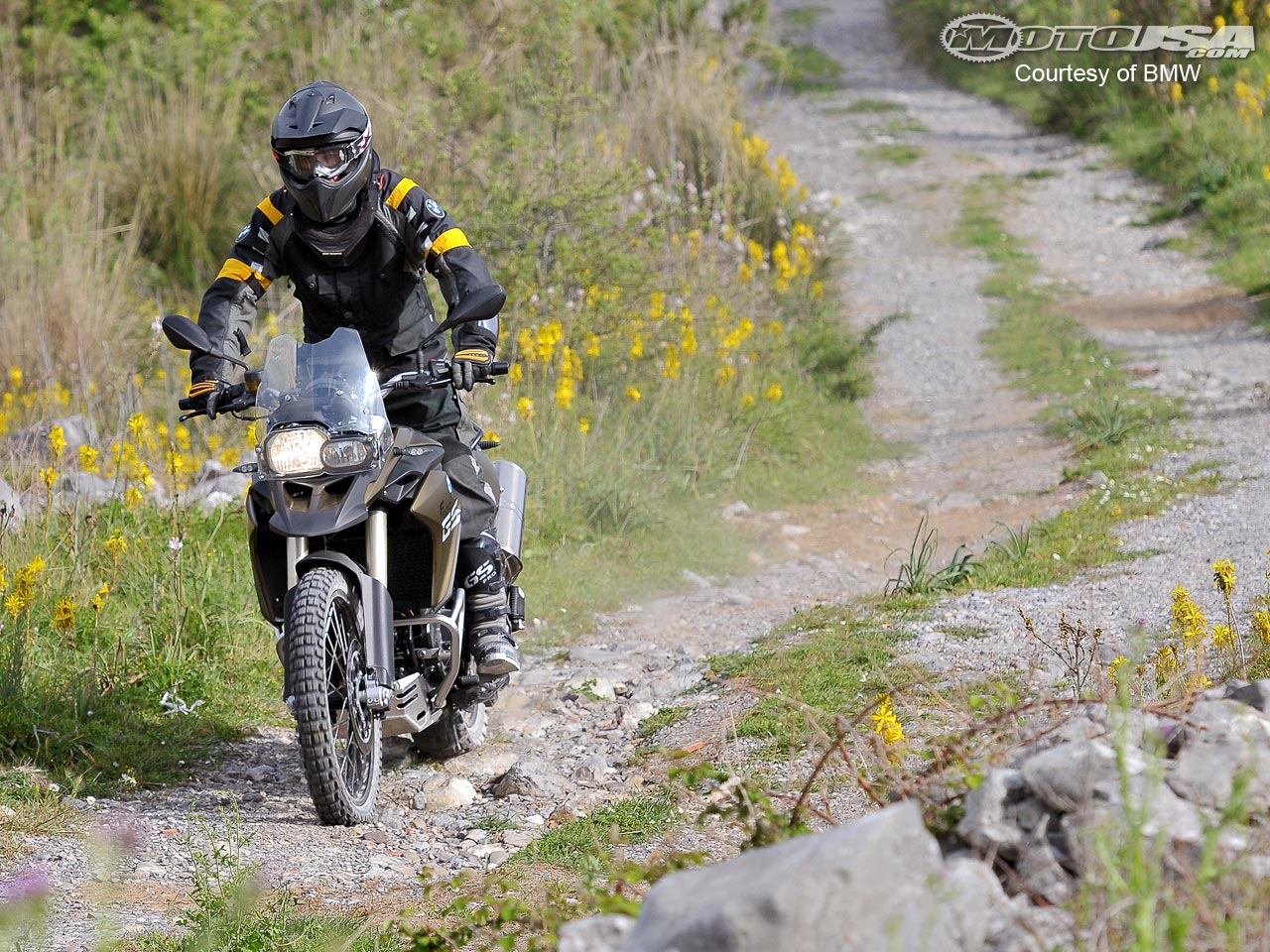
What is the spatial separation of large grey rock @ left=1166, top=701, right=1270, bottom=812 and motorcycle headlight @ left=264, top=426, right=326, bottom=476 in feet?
7.91

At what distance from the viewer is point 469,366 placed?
4.27 metres

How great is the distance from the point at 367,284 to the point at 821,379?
604 cm

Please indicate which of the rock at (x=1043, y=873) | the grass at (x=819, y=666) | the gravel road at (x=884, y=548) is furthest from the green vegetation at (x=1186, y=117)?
the rock at (x=1043, y=873)

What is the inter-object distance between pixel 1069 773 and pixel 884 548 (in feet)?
17.8

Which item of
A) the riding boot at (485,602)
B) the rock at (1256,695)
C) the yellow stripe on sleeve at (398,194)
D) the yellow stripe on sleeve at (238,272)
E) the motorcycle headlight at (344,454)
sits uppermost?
the yellow stripe on sleeve at (398,194)

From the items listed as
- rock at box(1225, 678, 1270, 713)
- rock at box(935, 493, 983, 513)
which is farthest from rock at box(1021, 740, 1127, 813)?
rock at box(935, 493, 983, 513)

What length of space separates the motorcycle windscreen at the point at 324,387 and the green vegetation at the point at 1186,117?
29.1 feet

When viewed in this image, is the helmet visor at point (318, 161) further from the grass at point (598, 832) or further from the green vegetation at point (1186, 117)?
the green vegetation at point (1186, 117)

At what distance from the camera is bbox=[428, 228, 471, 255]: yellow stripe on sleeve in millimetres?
4586

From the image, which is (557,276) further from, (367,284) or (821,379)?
(367,284)

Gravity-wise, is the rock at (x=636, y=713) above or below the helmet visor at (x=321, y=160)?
below

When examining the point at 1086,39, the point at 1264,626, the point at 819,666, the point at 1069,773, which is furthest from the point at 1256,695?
the point at 1086,39

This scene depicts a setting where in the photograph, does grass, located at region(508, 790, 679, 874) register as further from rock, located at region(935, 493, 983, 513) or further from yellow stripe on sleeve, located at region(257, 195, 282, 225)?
rock, located at region(935, 493, 983, 513)

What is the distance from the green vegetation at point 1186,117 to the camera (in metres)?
12.5
